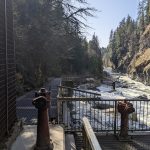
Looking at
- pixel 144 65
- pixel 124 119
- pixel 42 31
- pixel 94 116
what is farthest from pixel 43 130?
pixel 144 65

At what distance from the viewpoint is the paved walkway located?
5598 mm

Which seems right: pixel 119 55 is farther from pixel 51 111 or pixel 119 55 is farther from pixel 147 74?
pixel 51 111

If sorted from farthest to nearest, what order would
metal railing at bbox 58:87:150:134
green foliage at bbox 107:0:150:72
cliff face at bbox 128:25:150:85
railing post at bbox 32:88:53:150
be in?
green foliage at bbox 107:0:150:72 < cliff face at bbox 128:25:150:85 < metal railing at bbox 58:87:150:134 < railing post at bbox 32:88:53:150

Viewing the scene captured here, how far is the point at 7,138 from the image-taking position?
5.59 m

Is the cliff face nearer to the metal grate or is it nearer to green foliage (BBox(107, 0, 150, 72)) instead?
green foliage (BBox(107, 0, 150, 72))

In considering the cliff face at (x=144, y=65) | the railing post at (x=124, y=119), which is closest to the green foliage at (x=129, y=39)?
the cliff face at (x=144, y=65)

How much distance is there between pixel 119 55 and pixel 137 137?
95363 mm

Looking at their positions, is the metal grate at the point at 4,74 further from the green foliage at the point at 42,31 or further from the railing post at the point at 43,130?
the green foliage at the point at 42,31

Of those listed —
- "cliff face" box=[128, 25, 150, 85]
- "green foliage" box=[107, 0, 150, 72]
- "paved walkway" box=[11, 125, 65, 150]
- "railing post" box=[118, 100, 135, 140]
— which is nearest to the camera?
"paved walkway" box=[11, 125, 65, 150]

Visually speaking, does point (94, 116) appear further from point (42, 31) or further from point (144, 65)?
point (144, 65)

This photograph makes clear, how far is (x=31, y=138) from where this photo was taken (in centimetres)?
612

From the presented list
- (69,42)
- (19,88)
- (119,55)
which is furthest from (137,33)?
(19,88)

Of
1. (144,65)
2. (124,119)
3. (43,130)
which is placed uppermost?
(144,65)

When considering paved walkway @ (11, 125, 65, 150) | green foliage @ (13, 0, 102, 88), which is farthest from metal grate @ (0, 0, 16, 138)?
green foliage @ (13, 0, 102, 88)
